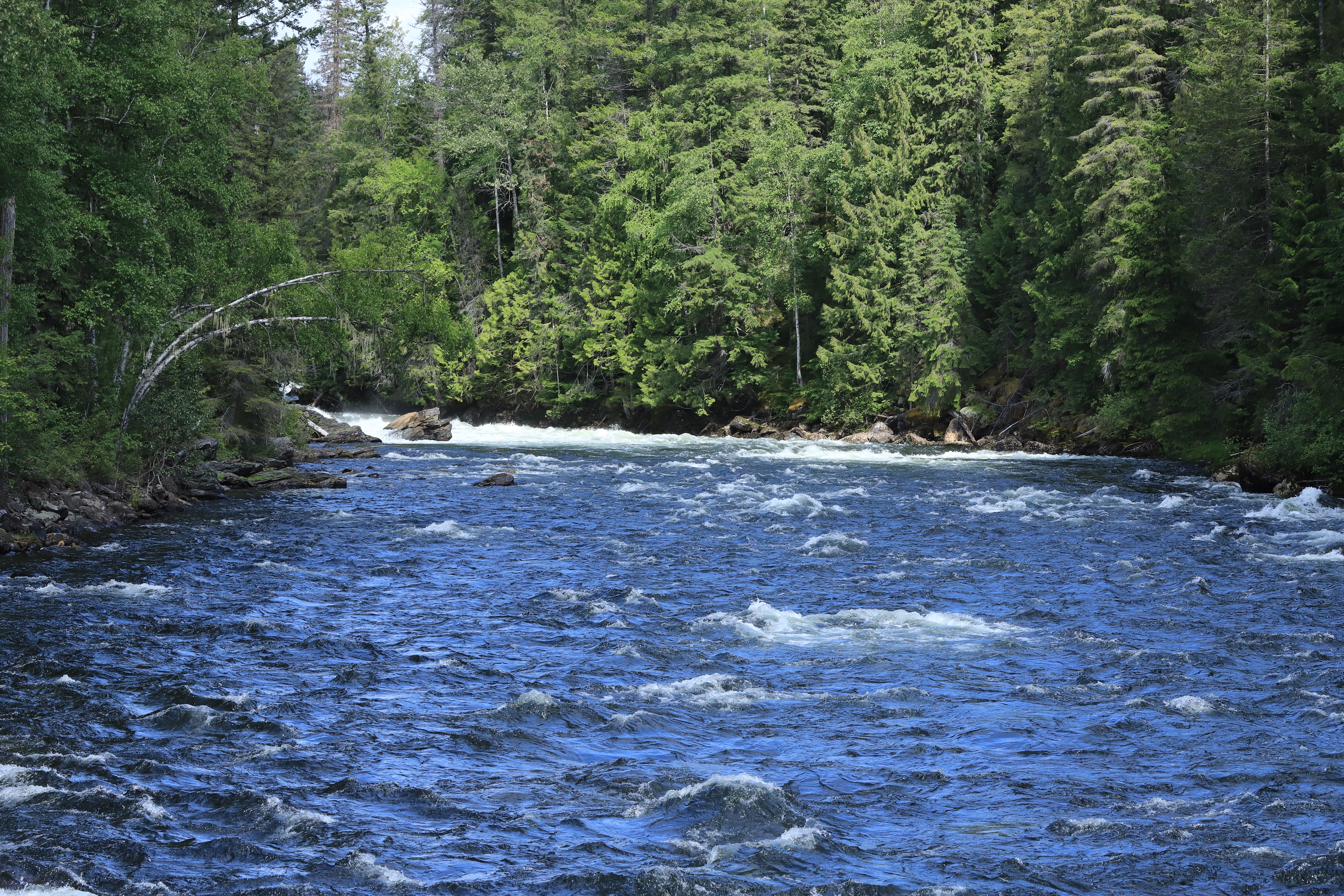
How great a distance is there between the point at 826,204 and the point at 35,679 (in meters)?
45.5

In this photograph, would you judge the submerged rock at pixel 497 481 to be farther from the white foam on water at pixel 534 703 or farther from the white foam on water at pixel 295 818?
the white foam on water at pixel 295 818

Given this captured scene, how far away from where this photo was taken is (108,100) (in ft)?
79.0

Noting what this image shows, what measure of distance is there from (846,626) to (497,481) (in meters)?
18.9

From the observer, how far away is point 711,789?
9133mm

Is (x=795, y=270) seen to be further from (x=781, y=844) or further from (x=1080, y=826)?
(x=781, y=844)

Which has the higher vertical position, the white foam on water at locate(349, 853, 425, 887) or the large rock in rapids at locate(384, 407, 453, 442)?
the large rock in rapids at locate(384, 407, 453, 442)

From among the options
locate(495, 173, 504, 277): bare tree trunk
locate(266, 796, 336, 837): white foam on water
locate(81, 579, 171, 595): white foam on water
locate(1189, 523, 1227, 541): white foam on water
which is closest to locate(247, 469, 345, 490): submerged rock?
locate(81, 579, 171, 595): white foam on water

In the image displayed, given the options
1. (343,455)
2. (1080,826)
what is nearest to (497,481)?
(343,455)

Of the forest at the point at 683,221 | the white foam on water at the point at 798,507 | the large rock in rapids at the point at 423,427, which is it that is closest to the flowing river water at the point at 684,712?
the white foam on water at the point at 798,507

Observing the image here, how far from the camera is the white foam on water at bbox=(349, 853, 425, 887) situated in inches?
303

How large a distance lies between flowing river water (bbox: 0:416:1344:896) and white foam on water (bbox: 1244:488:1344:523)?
19cm

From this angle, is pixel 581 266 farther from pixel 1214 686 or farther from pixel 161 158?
pixel 1214 686

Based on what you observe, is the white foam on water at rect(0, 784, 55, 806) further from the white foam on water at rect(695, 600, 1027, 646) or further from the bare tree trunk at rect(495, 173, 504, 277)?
the bare tree trunk at rect(495, 173, 504, 277)

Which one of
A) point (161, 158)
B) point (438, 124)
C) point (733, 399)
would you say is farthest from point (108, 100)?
point (438, 124)
